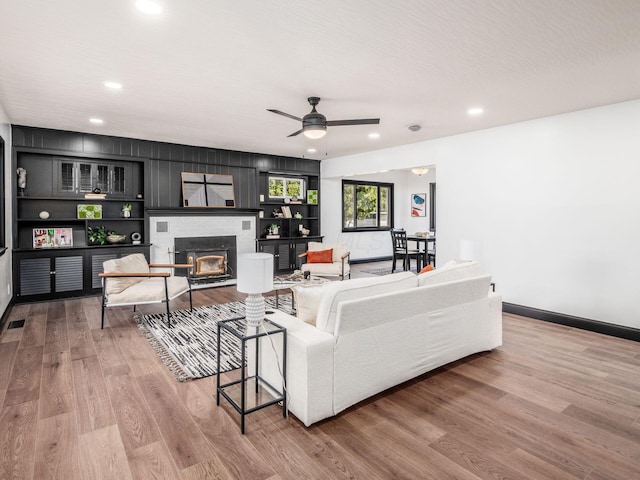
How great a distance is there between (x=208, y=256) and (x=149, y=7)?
4.94 meters

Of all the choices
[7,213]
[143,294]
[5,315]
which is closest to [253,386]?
[143,294]

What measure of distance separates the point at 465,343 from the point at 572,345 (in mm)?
1413

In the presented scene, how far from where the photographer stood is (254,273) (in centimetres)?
229

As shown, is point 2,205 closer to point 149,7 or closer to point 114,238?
point 114,238

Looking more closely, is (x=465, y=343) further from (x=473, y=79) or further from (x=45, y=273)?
(x=45, y=273)

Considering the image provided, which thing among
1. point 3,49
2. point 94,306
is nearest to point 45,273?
point 94,306

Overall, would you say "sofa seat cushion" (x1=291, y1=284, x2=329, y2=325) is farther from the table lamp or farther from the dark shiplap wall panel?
the dark shiplap wall panel

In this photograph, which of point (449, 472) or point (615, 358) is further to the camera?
point (615, 358)

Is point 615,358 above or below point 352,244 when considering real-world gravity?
below

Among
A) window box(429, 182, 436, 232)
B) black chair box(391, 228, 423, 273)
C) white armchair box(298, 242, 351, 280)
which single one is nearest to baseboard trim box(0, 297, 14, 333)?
white armchair box(298, 242, 351, 280)

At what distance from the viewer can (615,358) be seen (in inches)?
136

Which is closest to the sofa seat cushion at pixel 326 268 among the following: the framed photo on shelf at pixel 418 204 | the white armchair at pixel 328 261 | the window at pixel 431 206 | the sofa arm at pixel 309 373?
the white armchair at pixel 328 261

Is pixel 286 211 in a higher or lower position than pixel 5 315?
higher

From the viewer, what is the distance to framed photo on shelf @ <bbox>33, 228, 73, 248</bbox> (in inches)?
219
